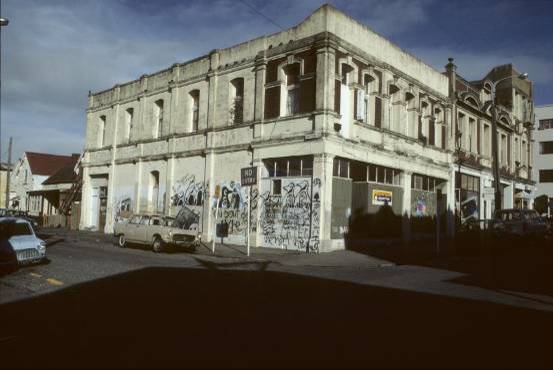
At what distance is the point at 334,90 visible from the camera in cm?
1900

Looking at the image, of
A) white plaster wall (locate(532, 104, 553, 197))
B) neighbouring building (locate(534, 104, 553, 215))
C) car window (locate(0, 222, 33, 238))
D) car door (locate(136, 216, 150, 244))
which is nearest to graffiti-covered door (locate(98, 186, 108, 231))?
car door (locate(136, 216, 150, 244))

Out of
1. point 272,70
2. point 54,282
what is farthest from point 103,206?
point 54,282

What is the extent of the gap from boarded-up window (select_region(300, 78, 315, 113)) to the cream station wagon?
6.86 metres

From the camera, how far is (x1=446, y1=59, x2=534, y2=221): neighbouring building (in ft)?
94.7

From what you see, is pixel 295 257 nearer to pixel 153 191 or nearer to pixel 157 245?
pixel 157 245

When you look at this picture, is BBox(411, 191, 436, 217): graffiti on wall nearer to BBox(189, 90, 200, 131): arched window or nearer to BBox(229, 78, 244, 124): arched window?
BBox(229, 78, 244, 124): arched window

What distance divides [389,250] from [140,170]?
1539 centimetres

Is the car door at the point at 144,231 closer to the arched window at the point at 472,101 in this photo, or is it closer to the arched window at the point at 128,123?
the arched window at the point at 128,123

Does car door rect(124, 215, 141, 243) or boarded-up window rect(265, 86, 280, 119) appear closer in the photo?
car door rect(124, 215, 141, 243)

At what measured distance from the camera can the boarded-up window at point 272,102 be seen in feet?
66.5

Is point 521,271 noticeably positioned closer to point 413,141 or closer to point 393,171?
point 393,171

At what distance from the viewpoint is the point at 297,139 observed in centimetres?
1925

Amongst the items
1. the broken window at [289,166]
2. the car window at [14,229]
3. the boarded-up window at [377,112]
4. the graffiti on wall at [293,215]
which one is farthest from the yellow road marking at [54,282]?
the boarded-up window at [377,112]

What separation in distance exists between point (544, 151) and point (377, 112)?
45.9 meters
